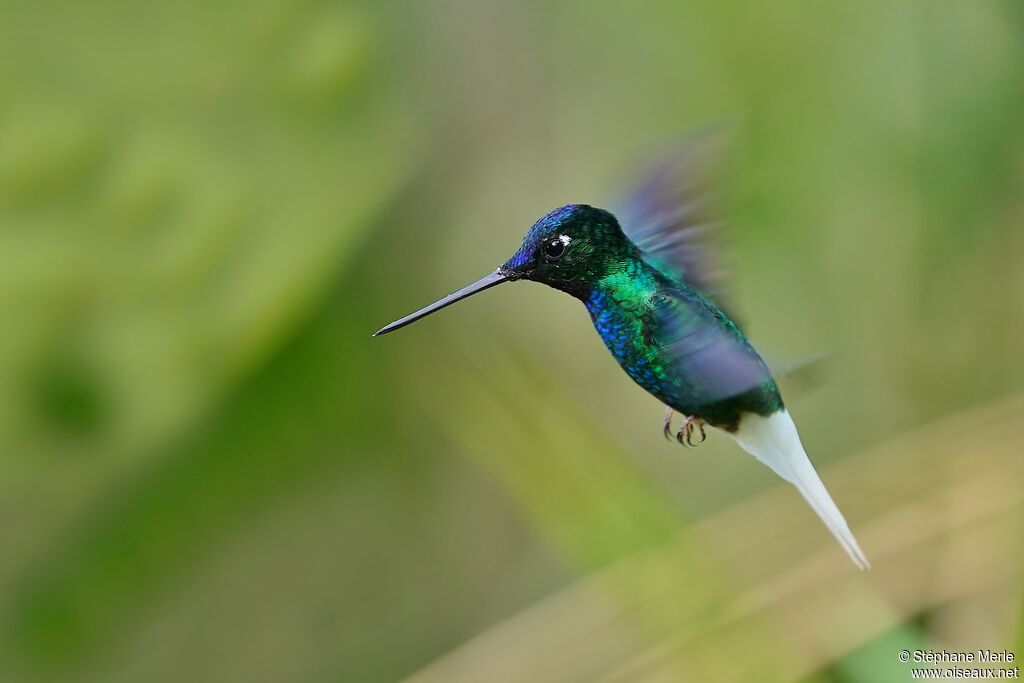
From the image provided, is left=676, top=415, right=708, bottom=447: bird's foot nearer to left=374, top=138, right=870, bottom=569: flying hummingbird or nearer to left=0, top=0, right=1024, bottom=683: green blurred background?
left=374, top=138, right=870, bottom=569: flying hummingbird

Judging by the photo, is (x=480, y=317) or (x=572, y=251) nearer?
(x=572, y=251)

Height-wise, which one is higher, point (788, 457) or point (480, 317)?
point (480, 317)

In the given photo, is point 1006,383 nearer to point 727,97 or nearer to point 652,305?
point 727,97

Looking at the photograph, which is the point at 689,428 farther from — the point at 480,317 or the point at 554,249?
the point at 480,317

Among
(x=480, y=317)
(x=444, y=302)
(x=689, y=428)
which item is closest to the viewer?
(x=444, y=302)

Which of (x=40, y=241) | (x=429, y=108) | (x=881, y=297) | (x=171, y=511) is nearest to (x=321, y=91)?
(x=429, y=108)

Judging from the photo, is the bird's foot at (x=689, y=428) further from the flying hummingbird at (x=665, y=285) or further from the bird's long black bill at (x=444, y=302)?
the bird's long black bill at (x=444, y=302)

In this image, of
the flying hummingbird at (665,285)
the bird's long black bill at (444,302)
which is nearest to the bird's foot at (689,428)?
the flying hummingbird at (665,285)

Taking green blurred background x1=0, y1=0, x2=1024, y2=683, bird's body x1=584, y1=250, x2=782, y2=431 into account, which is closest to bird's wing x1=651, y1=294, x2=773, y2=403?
bird's body x1=584, y1=250, x2=782, y2=431

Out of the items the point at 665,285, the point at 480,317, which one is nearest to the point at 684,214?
the point at 665,285
